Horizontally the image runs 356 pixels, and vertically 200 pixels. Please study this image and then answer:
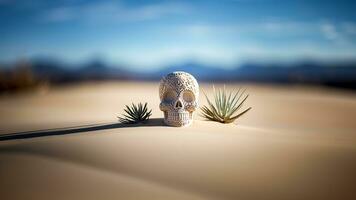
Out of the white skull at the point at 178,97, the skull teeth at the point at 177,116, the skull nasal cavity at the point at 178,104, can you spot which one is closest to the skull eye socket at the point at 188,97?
the white skull at the point at 178,97

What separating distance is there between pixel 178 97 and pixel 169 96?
34 centimetres

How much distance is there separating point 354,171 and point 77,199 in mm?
4491

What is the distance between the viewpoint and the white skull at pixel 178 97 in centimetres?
767

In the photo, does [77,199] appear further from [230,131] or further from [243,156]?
[230,131]

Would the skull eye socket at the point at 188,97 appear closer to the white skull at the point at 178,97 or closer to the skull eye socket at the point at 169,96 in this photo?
the white skull at the point at 178,97

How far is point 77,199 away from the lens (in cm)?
481

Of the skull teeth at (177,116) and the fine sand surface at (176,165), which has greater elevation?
the skull teeth at (177,116)

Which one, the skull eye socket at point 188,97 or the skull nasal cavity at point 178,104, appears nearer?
the skull nasal cavity at point 178,104

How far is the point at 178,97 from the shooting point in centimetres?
767

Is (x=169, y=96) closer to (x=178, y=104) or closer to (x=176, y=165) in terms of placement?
(x=178, y=104)

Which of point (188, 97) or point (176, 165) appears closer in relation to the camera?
point (176, 165)

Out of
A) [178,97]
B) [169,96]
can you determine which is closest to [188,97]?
[178,97]

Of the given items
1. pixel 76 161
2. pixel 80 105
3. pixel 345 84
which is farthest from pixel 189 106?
pixel 345 84

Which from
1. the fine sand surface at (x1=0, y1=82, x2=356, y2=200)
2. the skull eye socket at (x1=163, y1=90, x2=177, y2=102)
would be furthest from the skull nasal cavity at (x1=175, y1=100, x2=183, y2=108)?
the fine sand surface at (x1=0, y1=82, x2=356, y2=200)
